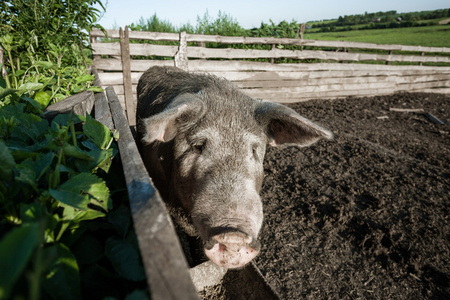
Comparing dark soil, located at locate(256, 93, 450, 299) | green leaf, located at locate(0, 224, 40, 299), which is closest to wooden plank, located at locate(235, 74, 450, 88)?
dark soil, located at locate(256, 93, 450, 299)

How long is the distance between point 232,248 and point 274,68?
911 centimetres

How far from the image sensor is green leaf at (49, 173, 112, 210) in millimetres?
930

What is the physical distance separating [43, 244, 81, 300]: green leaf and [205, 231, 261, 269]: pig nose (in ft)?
3.46

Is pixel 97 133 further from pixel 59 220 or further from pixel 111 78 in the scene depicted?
pixel 111 78

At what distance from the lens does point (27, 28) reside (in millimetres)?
3402

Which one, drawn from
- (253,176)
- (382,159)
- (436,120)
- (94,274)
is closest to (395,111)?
(436,120)

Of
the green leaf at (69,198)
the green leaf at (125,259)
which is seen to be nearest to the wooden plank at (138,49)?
the green leaf at (69,198)

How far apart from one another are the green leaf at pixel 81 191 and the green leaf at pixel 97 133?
1.59 ft

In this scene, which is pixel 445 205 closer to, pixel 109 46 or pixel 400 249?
pixel 400 249

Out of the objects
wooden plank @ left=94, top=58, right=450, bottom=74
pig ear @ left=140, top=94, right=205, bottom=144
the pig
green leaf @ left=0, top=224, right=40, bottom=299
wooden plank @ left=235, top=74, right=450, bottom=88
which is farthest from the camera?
wooden plank @ left=235, top=74, right=450, bottom=88

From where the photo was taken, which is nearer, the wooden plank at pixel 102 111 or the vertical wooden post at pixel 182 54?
the wooden plank at pixel 102 111

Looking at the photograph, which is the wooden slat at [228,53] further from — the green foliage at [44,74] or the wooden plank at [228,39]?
the green foliage at [44,74]

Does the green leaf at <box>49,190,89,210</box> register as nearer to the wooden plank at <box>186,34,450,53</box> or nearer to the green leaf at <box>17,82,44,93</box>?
the green leaf at <box>17,82,44,93</box>

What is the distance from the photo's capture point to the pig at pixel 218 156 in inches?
75.2
